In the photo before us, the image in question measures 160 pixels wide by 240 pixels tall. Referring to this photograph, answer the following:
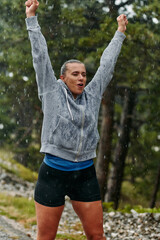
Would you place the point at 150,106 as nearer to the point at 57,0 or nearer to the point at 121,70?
the point at 121,70

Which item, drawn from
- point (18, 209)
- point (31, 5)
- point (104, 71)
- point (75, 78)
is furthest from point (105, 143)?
point (31, 5)

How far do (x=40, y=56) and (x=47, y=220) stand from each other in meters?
1.18

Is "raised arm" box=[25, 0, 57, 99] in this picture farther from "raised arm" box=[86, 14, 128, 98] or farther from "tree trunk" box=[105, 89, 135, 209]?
"tree trunk" box=[105, 89, 135, 209]

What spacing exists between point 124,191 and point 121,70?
485 inches

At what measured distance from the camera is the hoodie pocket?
7.91 ft

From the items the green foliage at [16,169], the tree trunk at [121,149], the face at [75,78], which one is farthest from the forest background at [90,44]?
the face at [75,78]

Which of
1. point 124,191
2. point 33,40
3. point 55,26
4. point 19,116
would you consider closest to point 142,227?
point 33,40

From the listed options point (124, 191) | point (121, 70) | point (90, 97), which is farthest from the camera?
point (124, 191)

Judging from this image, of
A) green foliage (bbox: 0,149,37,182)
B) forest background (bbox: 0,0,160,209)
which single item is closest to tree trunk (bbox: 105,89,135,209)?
forest background (bbox: 0,0,160,209)

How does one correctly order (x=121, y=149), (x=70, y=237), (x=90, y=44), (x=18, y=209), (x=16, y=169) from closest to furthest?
(x=70, y=237), (x=90, y=44), (x=18, y=209), (x=121, y=149), (x=16, y=169)

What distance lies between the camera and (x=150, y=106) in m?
8.20

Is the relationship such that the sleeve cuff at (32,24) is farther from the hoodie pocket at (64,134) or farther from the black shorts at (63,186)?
the black shorts at (63,186)

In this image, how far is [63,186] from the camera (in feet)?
8.13

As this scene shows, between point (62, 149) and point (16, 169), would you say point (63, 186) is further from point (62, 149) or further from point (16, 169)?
point (16, 169)
